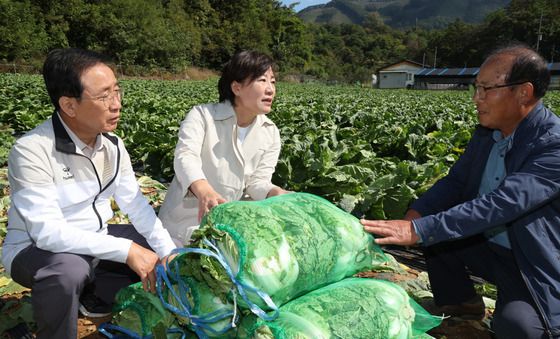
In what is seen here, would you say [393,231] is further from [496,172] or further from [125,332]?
[125,332]

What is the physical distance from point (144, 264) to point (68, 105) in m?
0.82

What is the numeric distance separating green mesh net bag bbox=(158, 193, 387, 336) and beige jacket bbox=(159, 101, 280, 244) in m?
0.89

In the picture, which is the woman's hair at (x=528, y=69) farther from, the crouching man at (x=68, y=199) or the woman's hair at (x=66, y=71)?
the woman's hair at (x=66, y=71)

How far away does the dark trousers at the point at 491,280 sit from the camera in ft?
6.46

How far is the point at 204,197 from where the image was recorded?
2375 mm

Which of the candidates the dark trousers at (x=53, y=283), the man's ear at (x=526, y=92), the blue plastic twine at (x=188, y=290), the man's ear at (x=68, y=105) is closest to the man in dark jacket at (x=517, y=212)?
the man's ear at (x=526, y=92)

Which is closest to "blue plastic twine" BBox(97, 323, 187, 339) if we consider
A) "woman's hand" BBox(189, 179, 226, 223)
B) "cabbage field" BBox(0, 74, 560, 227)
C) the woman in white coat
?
"woman's hand" BBox(189, 179, 226, 223)

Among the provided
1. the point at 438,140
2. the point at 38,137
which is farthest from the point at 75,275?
the point at 438,140

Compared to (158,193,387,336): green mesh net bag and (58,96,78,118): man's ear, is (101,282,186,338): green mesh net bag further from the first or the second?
(58,96,78,118): man's ear

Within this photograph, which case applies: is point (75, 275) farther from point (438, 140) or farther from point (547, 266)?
point (438, 140)

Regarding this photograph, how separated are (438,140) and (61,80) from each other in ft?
17.3

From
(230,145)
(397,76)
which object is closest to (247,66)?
(230,145)

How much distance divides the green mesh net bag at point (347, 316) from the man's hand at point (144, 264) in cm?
48

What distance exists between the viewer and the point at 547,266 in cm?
199
